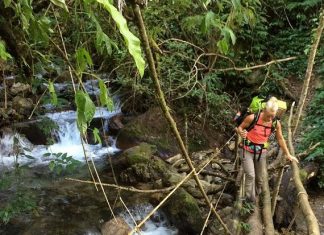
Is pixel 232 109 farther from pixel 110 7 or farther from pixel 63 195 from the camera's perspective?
pixel 110 7

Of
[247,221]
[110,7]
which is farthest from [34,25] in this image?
[247,221]

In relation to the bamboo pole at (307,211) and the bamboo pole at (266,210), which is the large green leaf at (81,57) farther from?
the bamboo pole at (266,210)

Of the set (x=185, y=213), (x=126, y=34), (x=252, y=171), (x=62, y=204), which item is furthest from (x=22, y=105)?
(x=126, y=34)

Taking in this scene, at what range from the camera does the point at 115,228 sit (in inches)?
245

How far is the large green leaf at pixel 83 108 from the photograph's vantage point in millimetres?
1416

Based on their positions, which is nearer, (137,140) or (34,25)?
(34,25)

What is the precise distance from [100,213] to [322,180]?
399 centimetres

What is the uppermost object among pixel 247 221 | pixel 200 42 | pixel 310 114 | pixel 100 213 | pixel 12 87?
pixel 200 42

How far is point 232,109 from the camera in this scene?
35.5ft

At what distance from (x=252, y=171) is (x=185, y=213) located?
1.49 metres

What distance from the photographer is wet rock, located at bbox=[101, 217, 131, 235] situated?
20.0 feet

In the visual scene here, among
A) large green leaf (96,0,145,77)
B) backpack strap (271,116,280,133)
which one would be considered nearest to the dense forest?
large green leaf (96,0,145,77)

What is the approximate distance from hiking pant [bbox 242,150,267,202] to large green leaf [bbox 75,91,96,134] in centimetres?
437

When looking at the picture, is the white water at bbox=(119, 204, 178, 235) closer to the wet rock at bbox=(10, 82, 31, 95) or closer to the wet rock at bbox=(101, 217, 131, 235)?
the wet rock at bbox=(101, 217, 131, 235)
